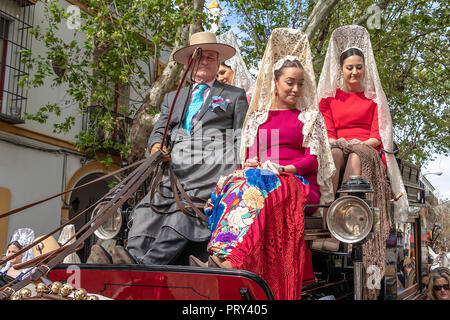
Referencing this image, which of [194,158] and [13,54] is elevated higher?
[13,54]

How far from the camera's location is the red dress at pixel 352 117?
14.4 feet

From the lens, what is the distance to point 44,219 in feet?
37.4

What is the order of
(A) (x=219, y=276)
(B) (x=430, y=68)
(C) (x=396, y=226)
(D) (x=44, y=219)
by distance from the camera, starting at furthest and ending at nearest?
(B) (x=430, y=68) < (D) (x=44, y=219) < (C) (x=396, y=226) < (A) (x=219, y=276)

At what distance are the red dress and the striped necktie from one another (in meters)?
1.41

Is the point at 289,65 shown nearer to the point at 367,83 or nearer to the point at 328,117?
the point at 328,117

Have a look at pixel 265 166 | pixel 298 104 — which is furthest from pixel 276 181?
pixel 298 104

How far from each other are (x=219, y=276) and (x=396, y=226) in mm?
3172

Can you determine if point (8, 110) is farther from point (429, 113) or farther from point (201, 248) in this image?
point (429, 113)

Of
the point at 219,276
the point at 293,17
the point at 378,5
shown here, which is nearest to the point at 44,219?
the point at 293,17

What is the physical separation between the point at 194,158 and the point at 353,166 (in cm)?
120

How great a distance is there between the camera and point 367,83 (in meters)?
4.53

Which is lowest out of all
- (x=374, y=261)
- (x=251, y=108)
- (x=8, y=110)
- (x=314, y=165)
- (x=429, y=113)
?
(x=374, y=261)

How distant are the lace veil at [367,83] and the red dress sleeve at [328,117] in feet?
0.25

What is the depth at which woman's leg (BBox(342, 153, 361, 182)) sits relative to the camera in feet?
12.0
